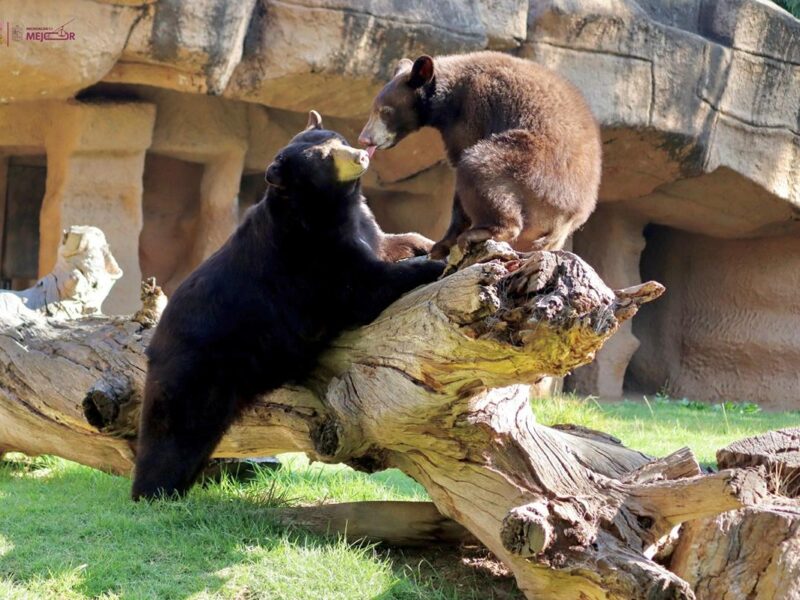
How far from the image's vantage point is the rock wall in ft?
29.7

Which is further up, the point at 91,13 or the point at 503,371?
the point at 91,13

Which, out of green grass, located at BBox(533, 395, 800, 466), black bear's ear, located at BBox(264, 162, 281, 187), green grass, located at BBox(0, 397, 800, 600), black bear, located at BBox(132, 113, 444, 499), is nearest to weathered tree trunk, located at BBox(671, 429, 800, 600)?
green grass, located at BBox(0, 397, 800, 600)

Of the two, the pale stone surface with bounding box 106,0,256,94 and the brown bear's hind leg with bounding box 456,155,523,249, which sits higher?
the pale stone surface with bounding box 106,0,256,94

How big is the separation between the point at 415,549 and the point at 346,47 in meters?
5.93

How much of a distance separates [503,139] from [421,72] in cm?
102

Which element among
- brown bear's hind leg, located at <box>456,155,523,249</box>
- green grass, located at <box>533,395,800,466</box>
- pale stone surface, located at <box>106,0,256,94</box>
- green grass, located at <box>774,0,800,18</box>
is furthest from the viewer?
green grass, located at <box>774,0,800,18</box>

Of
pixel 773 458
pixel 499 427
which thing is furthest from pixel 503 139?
pixel 773 458

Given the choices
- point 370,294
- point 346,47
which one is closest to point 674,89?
point 346,47

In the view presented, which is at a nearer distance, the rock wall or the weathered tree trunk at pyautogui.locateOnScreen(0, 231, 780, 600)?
the weathered tree trunk at pyautogui.locateOnScreen(0, 231, 780, 600)

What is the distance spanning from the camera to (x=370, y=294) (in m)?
4.82

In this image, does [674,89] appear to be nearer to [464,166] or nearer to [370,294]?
[464,166]

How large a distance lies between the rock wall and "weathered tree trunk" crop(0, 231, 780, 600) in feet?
12.8

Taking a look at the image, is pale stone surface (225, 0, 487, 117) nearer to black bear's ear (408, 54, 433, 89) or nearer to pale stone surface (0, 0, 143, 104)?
pale stone surface (0, 0, 143, 104)

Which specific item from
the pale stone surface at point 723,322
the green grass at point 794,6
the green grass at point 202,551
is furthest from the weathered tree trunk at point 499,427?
the green grass at point 794,6
